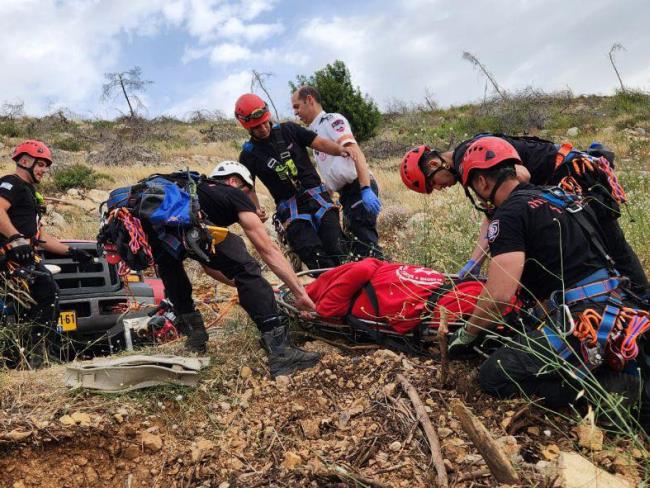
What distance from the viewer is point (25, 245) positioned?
169 inches

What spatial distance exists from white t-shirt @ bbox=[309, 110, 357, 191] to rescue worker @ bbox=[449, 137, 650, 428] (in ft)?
7.44

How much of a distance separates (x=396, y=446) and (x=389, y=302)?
1135 mm

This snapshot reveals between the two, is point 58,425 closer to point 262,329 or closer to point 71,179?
point 262,329

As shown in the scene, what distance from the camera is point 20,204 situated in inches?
184

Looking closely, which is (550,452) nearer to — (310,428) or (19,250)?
(310,428)

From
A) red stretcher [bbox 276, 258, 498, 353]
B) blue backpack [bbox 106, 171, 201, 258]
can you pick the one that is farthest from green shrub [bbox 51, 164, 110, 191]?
red stretcher [bbox 276, 258, 498, 353]

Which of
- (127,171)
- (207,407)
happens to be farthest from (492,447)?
(127,171)

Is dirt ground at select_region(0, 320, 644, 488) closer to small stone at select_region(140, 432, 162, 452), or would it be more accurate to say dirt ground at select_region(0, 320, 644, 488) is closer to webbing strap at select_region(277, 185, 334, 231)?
small stone at select_region(140, 432, 162, 452)

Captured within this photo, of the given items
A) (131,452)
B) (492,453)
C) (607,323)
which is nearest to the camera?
(492,453)

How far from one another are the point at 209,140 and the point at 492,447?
22.3 meters

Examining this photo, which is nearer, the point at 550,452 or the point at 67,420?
the point at 550,452

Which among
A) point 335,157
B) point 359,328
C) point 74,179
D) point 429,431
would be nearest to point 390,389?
point 429,431

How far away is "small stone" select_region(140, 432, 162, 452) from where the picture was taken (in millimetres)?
2623

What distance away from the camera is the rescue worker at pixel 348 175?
193 inches
